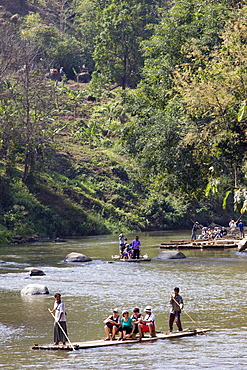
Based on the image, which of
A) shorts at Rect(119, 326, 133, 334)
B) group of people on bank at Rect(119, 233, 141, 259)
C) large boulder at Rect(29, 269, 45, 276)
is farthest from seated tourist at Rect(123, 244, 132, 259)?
shorts at Rect(119, 326, 133, 334)

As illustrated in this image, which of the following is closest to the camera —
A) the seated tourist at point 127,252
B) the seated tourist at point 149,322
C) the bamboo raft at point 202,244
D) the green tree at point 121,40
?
the seated tourist at point 149,322

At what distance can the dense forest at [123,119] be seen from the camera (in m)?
29.7

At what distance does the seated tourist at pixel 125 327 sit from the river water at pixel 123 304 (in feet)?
1.68

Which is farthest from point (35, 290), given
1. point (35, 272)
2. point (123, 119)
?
point (123, 119)

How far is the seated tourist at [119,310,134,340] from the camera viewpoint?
17.5 m

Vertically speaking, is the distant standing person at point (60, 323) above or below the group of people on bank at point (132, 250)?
below

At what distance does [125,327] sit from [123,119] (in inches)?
2127

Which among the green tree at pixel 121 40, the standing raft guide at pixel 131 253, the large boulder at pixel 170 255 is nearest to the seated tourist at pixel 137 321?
the standing raft guide at pixel 131 253

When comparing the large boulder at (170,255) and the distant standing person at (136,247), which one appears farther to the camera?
the large boulder at (170,255)

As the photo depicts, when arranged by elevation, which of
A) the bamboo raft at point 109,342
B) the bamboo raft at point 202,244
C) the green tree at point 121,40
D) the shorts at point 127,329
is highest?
the green tree at point 121,40

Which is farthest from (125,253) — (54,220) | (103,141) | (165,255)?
(103,141)

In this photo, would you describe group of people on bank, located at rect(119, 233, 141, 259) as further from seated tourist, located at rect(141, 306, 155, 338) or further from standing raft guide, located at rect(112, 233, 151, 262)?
seated tourist, located at rect(141, 306, 155, 338)

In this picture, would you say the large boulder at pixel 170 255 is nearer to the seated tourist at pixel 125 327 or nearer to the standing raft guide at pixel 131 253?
the standing raft guide at pixel 131 253

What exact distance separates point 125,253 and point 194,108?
42.9 feet
